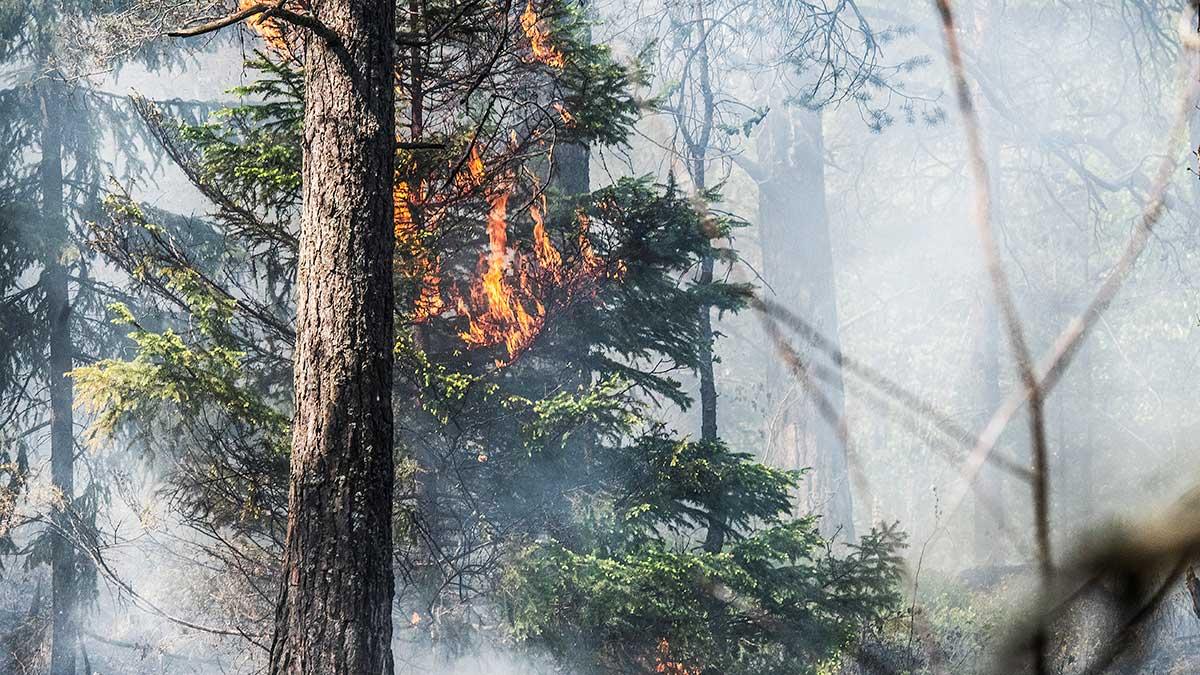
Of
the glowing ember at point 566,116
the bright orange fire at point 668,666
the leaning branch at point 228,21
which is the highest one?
the glowing ember at point 566,116

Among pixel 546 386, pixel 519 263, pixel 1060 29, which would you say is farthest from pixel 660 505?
pixel 1060 29

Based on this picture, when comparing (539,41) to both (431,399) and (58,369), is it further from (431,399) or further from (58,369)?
(58,369)

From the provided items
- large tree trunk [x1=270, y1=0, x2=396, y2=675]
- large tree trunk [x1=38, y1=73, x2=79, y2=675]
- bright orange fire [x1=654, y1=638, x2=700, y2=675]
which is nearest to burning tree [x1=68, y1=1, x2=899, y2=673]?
bright orange fire [x1=654, y1=638, x2=700, y2=675]

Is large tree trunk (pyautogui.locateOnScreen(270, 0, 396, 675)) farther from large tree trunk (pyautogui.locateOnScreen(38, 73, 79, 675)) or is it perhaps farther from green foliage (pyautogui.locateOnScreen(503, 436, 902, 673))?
large tree trunk (pyautogui.locateOnScreen(38, 73, 79, 675))

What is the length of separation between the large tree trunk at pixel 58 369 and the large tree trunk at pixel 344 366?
27.9 feet

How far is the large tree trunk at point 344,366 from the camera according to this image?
185 inches

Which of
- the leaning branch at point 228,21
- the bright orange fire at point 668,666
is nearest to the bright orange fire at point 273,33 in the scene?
A: the leaning branch at point 228,21

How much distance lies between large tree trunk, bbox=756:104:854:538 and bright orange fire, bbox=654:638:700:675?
11.9 metres

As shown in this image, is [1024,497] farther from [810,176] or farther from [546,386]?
[546,386]

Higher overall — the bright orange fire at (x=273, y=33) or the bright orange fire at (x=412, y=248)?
the bright orange fire at (x=273, y=33)

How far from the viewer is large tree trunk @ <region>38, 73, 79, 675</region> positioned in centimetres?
1223

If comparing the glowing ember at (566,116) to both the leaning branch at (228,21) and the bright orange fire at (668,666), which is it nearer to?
the leaning branch at (228,21)

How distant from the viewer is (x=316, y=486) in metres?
4.79

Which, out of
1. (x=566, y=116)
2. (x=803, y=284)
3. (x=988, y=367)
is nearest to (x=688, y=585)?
(x=566, y=116)
